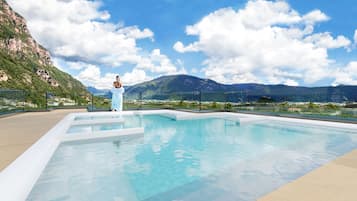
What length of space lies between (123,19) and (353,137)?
68.2 feet

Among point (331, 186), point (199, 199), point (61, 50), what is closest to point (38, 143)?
point (199, 199)

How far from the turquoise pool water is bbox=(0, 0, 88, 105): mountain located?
75.9 feet

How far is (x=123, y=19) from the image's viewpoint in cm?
2145

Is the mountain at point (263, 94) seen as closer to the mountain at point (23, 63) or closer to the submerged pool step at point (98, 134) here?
the submerged pool step at point (98, 134)

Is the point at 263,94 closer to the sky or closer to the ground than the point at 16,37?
closer to the ground

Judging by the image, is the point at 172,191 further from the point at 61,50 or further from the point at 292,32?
the point at 61,50

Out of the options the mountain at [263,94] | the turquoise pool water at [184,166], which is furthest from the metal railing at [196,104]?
the turquoise pool water at [184,166]

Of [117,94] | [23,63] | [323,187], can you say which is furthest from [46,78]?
[323,187]

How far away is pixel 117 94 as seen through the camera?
10078 millimetres

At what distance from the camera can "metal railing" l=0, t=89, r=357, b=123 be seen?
8156 mm

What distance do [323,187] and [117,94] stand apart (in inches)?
361

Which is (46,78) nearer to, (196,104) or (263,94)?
(196,104)

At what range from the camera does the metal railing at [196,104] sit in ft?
26.8

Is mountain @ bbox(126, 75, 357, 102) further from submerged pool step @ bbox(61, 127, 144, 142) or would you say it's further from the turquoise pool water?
submerged pool step @ bbox(61, 127, 144, 142)
